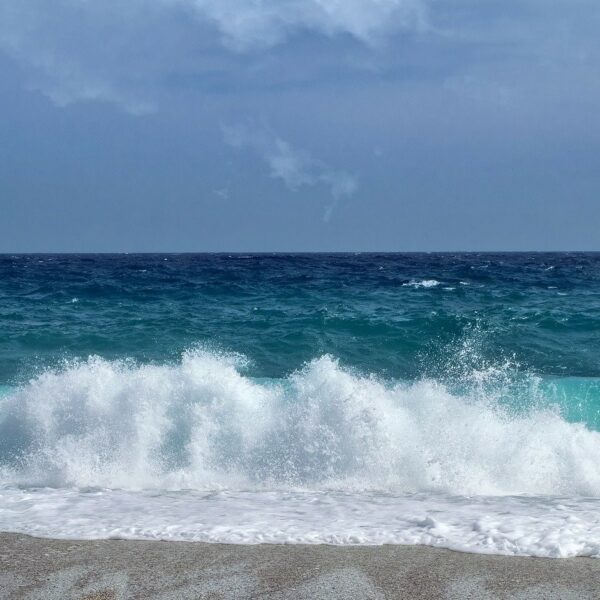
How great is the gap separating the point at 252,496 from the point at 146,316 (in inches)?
456

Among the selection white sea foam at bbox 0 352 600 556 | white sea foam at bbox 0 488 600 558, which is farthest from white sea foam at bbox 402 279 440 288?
white sea foam at bbox 0 488 600 558

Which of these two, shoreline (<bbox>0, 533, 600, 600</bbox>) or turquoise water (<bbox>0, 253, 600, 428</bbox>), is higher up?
turquoise water (<bbox>0, 253, 600, 428</bbox>)

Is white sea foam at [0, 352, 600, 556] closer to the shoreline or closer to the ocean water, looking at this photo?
the ocean water

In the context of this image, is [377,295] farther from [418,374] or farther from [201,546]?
→ [201,546]

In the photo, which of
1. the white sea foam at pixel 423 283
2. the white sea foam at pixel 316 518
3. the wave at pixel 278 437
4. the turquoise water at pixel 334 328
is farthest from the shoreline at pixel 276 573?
the white sea foam at pixel 423 283

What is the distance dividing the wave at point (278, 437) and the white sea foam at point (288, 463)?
2 centimetres

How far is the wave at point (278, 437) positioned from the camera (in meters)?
7.24

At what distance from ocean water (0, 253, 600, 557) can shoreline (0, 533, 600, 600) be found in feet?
0.77

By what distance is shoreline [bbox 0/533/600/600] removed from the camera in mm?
4289

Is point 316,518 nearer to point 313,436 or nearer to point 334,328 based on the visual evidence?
point 313,436

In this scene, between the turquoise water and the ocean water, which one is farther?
the turquoise water

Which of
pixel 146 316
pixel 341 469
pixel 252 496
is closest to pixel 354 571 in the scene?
pixel 252 496

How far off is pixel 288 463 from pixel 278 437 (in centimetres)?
48

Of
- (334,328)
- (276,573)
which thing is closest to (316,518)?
(276,573)
